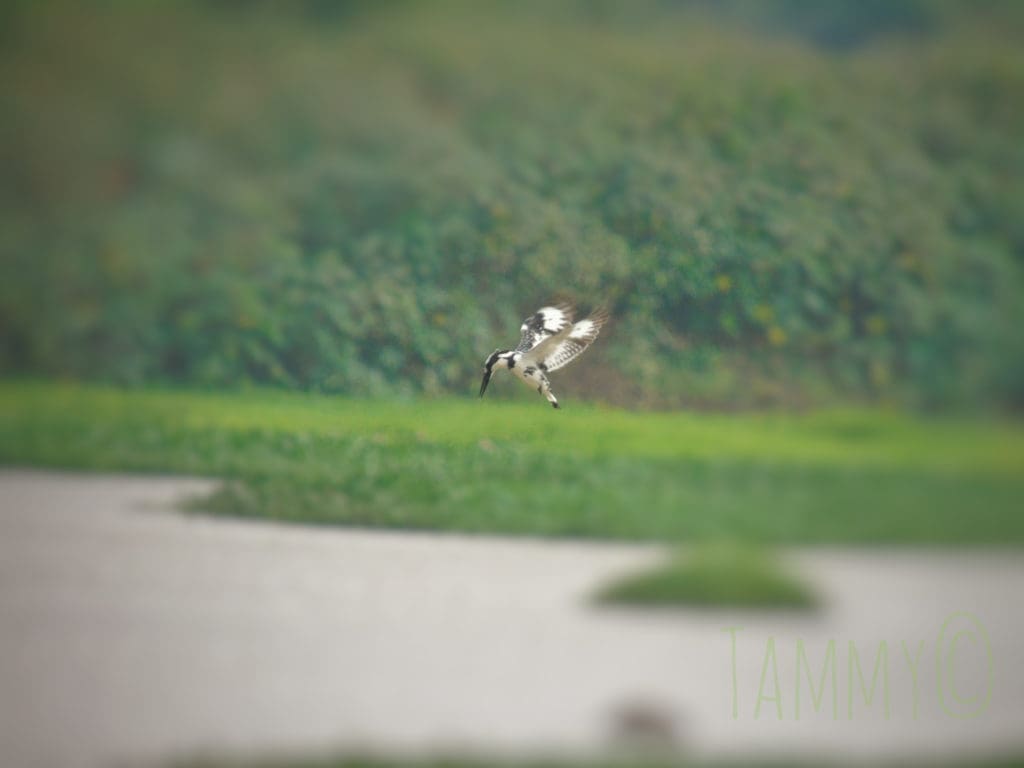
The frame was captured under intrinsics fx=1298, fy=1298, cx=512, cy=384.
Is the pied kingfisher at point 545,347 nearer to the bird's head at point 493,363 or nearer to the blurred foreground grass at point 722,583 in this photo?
the bird's head at point 493,363

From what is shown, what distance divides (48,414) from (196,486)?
1.44ft

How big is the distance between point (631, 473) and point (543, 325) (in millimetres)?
349

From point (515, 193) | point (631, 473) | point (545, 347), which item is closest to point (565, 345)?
point (545, 347)

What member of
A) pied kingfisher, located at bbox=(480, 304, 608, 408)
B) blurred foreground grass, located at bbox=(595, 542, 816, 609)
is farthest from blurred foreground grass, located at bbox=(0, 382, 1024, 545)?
pied kingfisher, located at bbox=(480, 304, 608, 408)

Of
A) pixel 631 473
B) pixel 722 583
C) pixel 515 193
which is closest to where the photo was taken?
pixel 722 583

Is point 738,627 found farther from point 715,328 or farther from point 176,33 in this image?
point 176,33

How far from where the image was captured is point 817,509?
1872mm

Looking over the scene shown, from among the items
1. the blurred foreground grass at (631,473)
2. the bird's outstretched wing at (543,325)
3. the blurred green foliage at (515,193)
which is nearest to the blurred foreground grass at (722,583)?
the blurred foreground grass at (631,473)

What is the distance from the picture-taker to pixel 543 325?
5.64ft

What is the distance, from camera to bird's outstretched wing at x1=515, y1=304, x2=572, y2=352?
1.70 meters

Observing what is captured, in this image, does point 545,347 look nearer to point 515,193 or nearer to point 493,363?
point 493,363

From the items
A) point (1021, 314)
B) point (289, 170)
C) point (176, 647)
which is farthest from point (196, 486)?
point (1021, 314)

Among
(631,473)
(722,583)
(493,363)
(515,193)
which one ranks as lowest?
(722,583)

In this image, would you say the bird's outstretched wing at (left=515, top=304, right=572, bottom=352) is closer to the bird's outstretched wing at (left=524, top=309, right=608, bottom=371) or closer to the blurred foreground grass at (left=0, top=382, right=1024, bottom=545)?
the bird's outstretched wing at (left=524, top=309, right=608, bottom=371)
